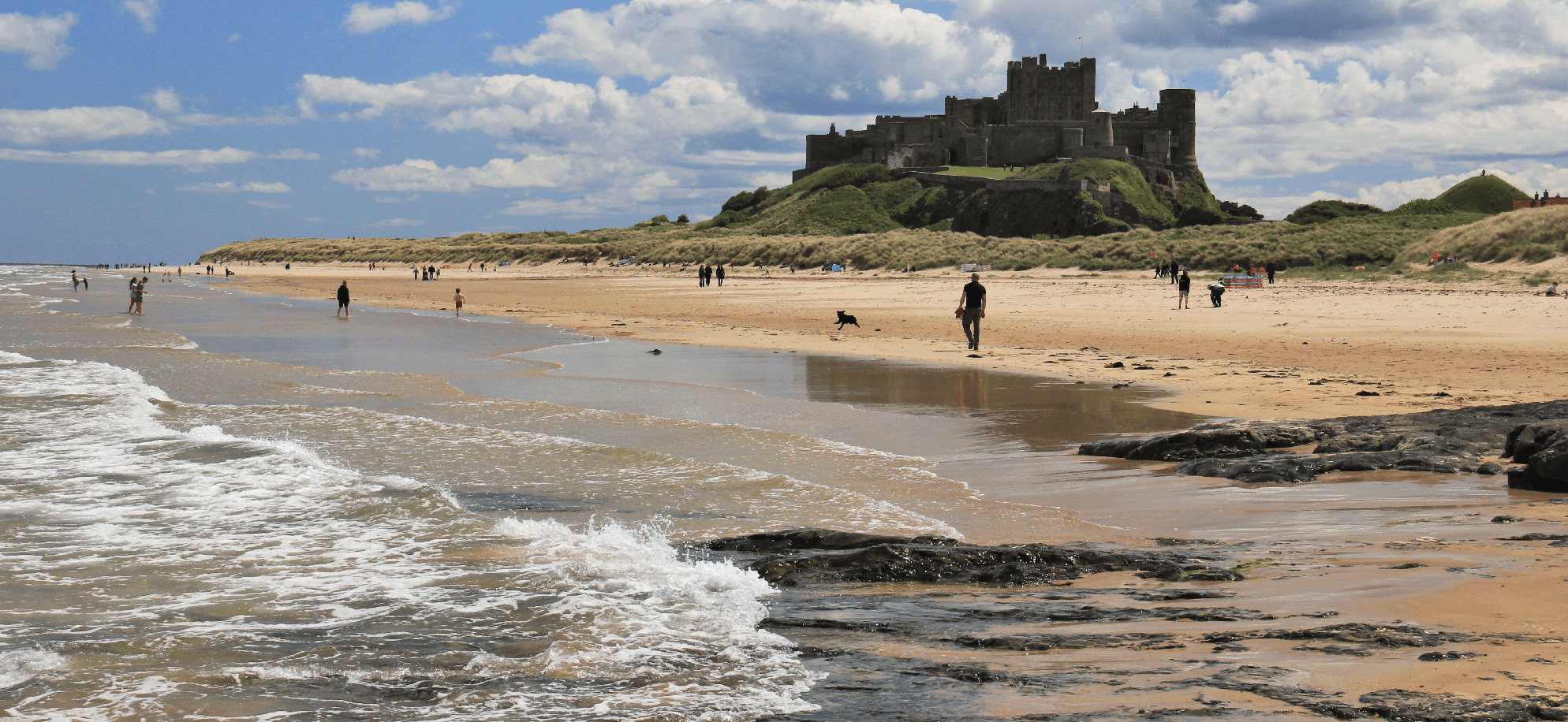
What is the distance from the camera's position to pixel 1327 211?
3725 inches

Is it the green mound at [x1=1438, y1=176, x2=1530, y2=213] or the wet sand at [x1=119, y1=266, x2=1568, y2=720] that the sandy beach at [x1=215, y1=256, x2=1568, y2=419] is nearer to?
the wet sand at [x1=119, y1=266, x2=1568, y2=720]

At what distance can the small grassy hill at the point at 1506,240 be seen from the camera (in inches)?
1491

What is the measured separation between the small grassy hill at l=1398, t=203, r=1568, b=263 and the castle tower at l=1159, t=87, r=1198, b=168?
75447 mm

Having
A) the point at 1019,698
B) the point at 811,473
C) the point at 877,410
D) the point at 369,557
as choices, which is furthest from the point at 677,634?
the point at 877,410

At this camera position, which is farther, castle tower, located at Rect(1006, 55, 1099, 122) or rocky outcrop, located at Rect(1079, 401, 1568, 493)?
castle tower, located at Rect(1006, 55, 1099, 122)

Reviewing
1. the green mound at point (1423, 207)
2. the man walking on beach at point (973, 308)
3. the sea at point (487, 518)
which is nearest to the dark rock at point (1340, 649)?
the sea at point (487, 518)

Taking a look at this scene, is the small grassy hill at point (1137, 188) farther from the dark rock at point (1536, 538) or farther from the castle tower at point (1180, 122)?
the dark rock at point (1536, 538)

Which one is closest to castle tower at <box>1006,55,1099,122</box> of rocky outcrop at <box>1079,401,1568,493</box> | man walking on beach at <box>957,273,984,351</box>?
man walking on beach at <box>957,273,984,351</box>

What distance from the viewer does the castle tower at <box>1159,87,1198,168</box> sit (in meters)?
118

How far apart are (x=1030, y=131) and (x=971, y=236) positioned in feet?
158

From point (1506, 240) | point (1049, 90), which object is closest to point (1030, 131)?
point (1049, 90)

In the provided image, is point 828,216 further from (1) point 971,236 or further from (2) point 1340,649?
(2) point 1340,649

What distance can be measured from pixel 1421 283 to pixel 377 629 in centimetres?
3790

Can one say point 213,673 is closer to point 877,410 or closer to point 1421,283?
point 877,410
